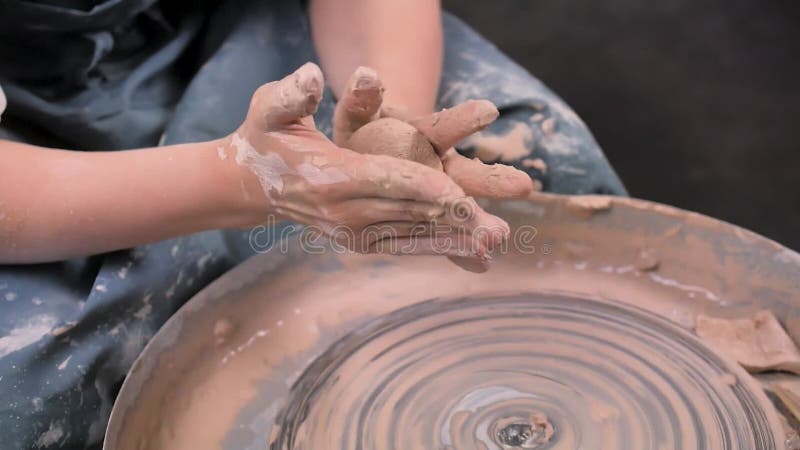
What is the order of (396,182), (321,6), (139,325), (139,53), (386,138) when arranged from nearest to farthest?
(396,182) → (386,138) → (139,325) → (139,53) → (321,6)

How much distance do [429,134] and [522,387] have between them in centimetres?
30

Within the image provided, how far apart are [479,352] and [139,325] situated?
42 centimetres

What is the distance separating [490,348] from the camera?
0.97 m

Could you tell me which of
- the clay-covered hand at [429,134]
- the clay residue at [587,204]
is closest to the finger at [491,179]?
the clay-covered hand at [429,134]

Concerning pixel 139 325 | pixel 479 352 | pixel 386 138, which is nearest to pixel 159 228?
pixel 139 325

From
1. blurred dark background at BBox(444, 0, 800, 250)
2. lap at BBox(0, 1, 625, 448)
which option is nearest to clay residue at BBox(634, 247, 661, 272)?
lap at BBox(0, 1, 625, 448)

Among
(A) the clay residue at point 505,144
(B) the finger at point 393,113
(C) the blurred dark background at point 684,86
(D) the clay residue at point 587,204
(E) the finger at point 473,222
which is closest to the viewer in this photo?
(E) the finger at point 473,222

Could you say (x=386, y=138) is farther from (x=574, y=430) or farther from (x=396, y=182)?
(x=574, y=430)

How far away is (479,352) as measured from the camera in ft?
3.15

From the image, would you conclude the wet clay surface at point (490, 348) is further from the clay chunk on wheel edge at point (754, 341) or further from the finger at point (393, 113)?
the finger at point (393, 113)

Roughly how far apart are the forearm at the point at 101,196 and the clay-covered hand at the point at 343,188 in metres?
0.05

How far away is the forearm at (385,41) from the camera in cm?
125

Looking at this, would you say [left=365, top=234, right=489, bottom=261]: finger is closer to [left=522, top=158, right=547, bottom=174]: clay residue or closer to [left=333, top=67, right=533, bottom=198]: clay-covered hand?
[left=333, top=67, right=533, bottom=198]: clay-covered hand

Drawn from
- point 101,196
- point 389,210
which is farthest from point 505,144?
point 101,196
